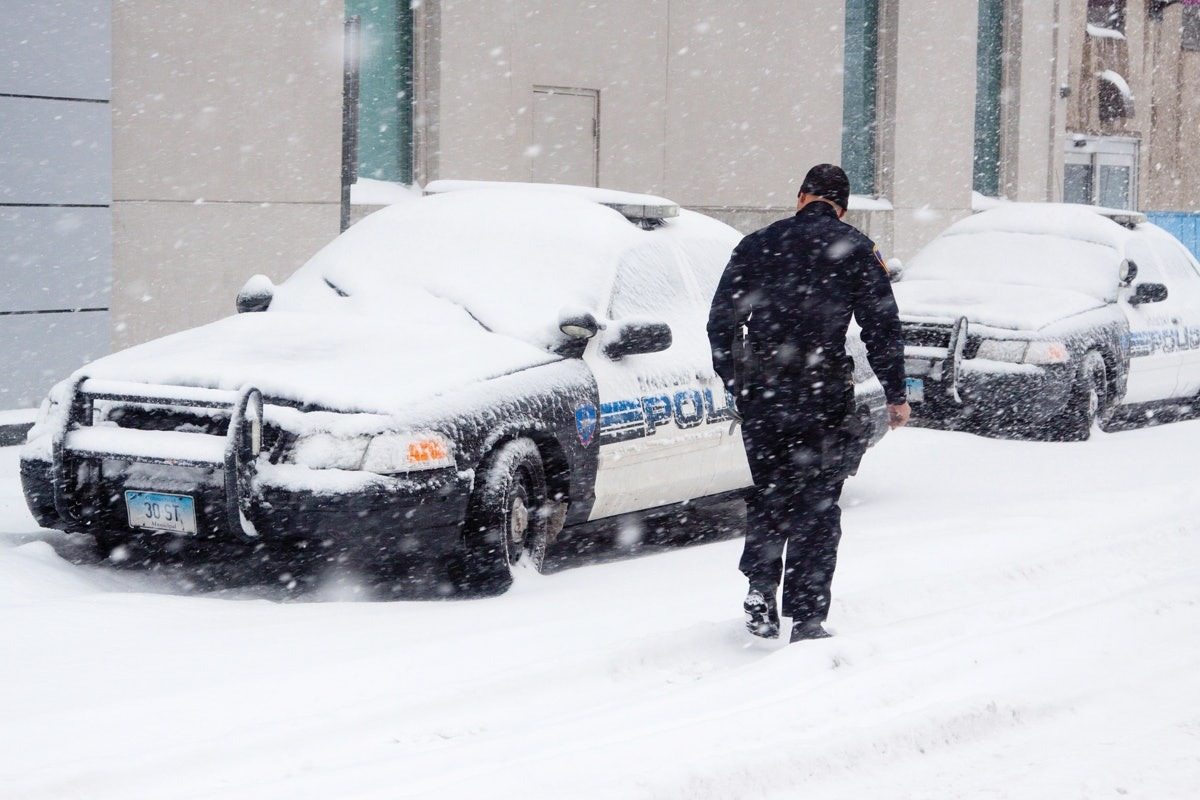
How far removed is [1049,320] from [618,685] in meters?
7.27

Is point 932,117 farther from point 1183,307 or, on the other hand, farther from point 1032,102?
point 1183,307

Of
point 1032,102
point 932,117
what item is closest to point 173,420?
point 932,117

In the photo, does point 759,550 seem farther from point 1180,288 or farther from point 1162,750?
point 1180,288

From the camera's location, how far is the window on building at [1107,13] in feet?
82.0

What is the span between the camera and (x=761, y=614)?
598 cm

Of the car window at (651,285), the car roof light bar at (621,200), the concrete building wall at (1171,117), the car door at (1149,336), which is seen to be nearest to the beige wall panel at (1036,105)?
the concrete building wall at (1171,117)

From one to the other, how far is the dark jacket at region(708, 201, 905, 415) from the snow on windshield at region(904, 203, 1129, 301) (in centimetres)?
726

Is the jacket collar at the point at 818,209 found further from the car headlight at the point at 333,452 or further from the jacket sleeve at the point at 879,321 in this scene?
the car headlight at the point at 333,452

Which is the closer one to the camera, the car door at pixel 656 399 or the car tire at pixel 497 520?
the car tire at pixel 497 520

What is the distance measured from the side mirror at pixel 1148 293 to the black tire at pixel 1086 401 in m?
0.77

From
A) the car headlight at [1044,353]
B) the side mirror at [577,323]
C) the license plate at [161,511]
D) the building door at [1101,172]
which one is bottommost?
the license plate at [161,511]

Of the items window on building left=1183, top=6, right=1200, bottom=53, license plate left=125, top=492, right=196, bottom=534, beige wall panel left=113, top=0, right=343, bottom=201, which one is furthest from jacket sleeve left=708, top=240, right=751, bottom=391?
window on building left=1183, top=6, right=1200, bottom=53

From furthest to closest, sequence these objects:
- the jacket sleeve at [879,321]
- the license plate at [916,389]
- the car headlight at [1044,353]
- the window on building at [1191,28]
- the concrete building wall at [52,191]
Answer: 1. the window on building at [1191,28]
2. the car headlight at [1044,353]
3. the license plate at [916,389]
4. the concrete building wall at [52,191]
5. the jacket sleeve at [879,321]

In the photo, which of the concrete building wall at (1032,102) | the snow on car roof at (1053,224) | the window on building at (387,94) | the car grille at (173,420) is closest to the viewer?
the car grille at (173,420)
